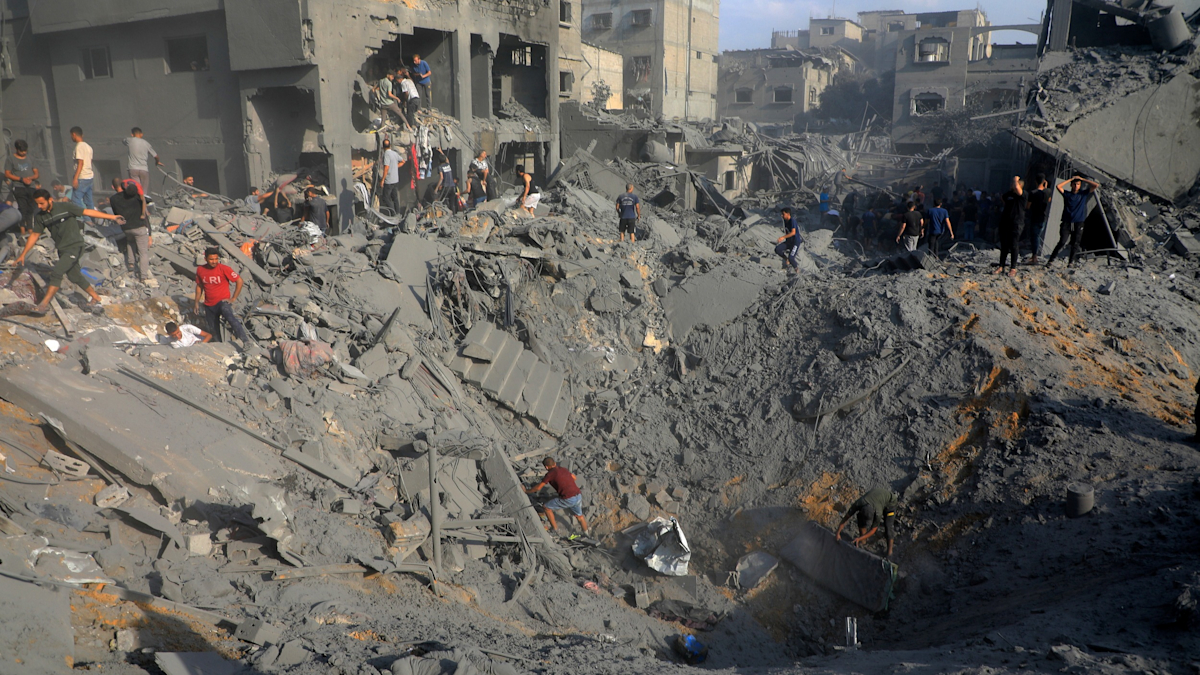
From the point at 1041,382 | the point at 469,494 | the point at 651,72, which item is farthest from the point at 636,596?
the point at 651,72

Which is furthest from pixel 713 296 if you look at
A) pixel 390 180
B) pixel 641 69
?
pixel 641 69

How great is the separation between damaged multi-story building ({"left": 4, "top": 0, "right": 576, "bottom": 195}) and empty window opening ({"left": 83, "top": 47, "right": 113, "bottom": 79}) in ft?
0.13

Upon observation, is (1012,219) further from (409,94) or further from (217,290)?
(409,94)

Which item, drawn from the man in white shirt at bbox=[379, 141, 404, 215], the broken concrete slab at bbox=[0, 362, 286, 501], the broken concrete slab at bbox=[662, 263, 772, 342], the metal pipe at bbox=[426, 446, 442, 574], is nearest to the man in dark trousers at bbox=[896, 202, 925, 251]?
the broken concrete slab at bbox=[662, 263, 772, 342]

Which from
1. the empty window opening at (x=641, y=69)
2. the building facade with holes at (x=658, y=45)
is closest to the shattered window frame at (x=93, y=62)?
the building facade with holes at (x=658, y=45)

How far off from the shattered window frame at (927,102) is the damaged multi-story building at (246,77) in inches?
884

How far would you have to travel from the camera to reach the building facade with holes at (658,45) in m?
37.4

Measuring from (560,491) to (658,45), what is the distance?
3402cm

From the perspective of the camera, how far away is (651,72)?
124 feet

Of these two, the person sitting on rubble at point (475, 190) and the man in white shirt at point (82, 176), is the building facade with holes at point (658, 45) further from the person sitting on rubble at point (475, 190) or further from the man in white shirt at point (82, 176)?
the man in white shirt at point (82, 176)

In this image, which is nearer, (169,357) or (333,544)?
(333,544)

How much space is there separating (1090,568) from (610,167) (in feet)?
55.5

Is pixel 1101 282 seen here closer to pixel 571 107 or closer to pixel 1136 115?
pixel 1136 115

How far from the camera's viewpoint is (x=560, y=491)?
8.52 m
